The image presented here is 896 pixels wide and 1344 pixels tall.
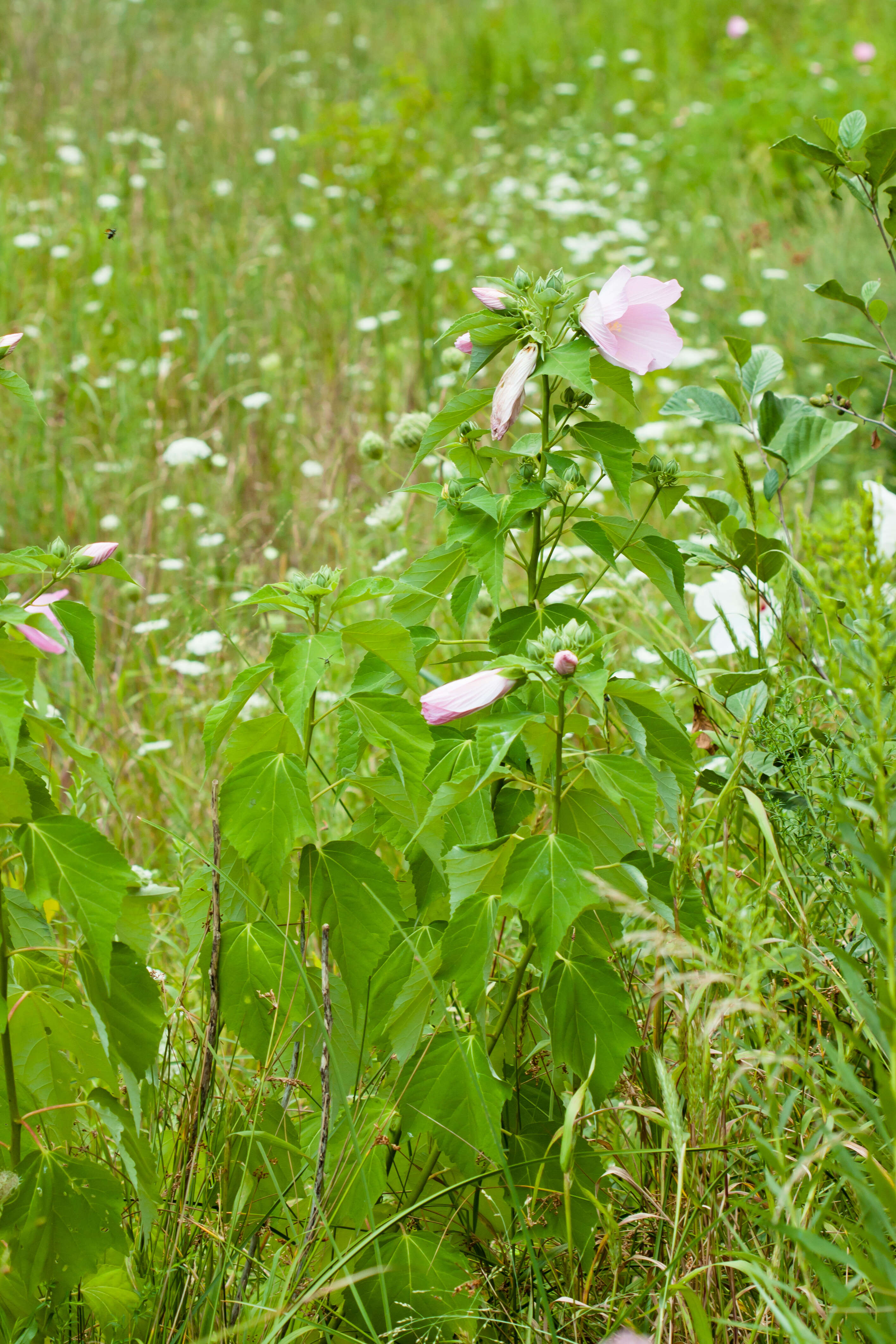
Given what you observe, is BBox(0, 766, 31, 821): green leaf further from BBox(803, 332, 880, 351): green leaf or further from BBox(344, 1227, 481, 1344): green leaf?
BBox(803, 332, 880, 351): green leaf

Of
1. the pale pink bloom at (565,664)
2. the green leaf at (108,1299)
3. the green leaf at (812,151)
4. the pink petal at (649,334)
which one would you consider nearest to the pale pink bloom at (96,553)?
the pale pink bloom at (565,664)

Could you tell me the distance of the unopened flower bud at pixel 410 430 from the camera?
180 cm

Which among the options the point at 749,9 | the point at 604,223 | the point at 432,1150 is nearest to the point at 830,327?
the point at 604,223

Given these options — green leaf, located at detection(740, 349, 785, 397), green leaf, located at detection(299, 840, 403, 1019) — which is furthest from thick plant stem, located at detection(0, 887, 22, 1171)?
green leaf, located at detection(740, 349, 785, 397)

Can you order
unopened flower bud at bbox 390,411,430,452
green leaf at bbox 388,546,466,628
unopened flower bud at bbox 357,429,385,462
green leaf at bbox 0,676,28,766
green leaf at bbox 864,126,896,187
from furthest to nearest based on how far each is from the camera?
1. unopened flower bud at bbox 357,429,385,462
2. unopened flower bud at bbox 390,411,430,452
3. green leaf at bbox 864,126,896,187
4. green leaf at bbox 388,546,466,628
5. green leaf at bbox 0,676,28,766

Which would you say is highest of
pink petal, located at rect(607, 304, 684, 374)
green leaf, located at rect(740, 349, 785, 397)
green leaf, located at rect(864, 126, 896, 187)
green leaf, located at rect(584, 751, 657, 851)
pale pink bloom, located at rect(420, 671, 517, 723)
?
green leaf, located at rect(864, 126, 896, 187)

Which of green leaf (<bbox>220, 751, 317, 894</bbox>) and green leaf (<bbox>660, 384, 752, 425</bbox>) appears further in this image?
green leaf (<bbox>660, 384, 752, 425</bbox>)

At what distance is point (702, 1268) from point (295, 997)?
1.44 feet

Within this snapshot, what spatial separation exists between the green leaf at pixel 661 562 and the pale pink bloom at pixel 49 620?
1.78 feet

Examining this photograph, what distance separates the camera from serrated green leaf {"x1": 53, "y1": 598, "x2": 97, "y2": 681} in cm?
99

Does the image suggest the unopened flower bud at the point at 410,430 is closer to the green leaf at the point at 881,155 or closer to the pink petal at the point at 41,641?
the green leaf at the point at 881,155

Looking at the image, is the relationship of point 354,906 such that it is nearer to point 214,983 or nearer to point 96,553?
point 214,983

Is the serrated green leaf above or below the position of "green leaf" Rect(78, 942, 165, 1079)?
above

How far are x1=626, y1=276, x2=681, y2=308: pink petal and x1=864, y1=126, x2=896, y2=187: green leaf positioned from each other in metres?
0.39
